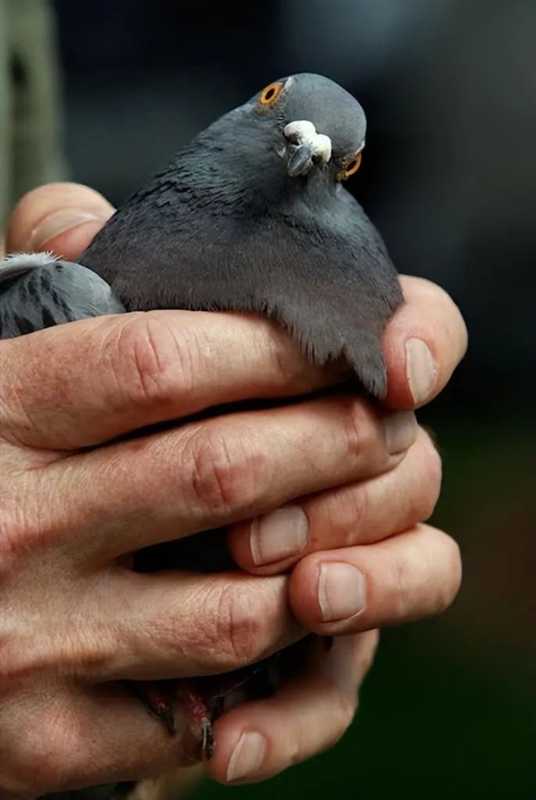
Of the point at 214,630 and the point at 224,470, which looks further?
the point at 214,630

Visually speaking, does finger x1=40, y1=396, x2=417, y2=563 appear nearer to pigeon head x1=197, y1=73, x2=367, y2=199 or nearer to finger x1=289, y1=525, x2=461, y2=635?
finger x1=289, y1=525, x2=461, y2=635

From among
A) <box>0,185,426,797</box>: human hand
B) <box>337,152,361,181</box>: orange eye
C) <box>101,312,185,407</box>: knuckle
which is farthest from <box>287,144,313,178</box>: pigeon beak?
<box>101,312,185,407</box>: knuckle

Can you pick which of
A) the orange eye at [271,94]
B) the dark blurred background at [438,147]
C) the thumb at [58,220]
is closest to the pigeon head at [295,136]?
the orange eye at [271,94]

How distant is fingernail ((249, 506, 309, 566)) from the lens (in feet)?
6.89

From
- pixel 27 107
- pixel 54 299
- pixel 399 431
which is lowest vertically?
pixel 399 431

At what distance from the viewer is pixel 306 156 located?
2.20m

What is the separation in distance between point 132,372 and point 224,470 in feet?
0.72

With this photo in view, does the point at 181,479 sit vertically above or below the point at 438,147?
above

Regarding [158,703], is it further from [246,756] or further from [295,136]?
[295,136]

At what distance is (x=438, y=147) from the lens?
6816 millimetres

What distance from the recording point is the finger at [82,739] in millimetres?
2100

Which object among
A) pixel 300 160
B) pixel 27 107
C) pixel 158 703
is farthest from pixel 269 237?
pixel 27 107

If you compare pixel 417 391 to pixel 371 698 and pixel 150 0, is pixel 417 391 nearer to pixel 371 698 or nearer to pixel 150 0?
pixel 371 698

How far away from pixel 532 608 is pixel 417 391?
399 cm
